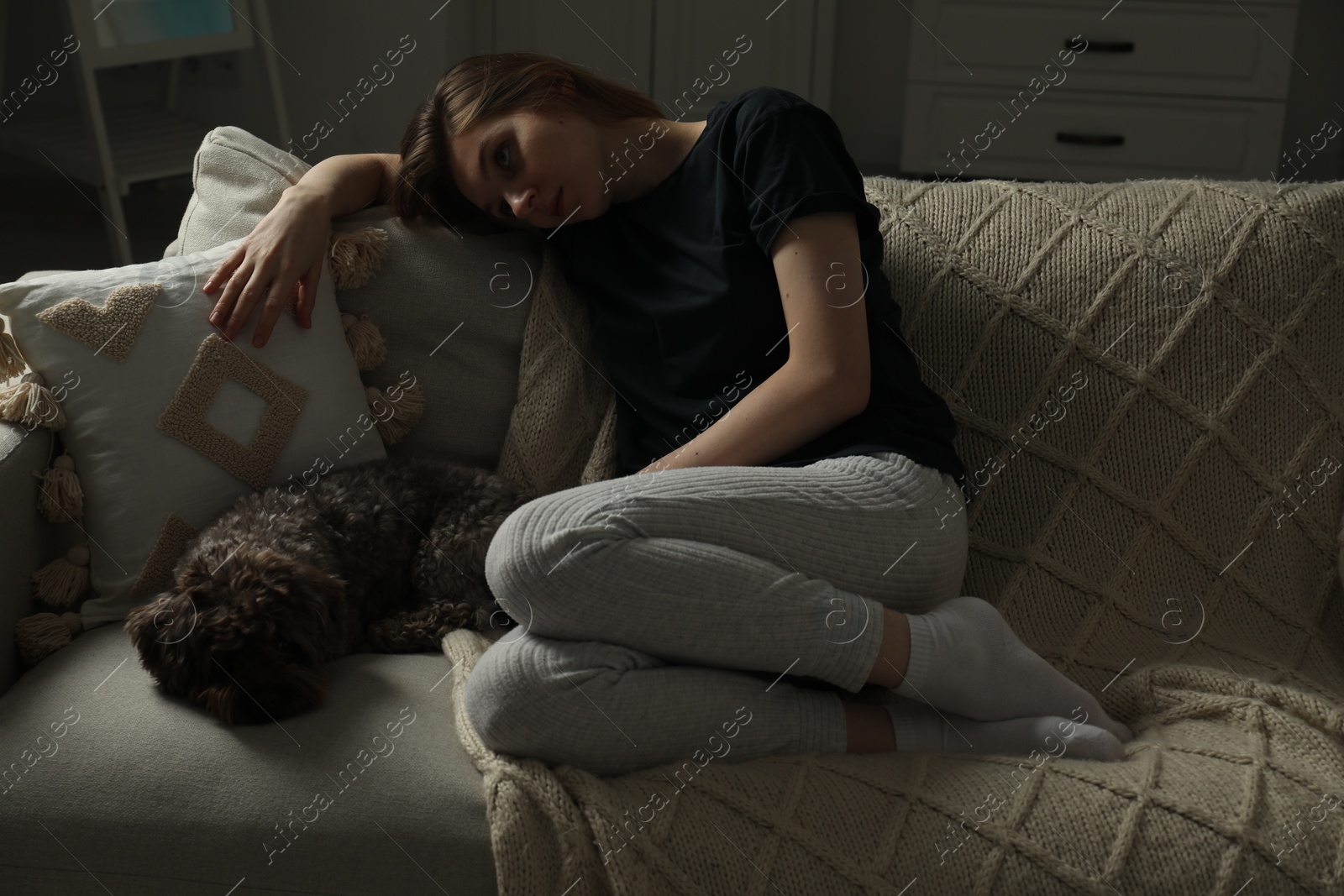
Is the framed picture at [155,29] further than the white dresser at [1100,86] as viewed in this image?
No

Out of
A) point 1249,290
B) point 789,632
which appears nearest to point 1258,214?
point 1249,290

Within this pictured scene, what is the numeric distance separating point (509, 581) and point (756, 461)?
0.30m

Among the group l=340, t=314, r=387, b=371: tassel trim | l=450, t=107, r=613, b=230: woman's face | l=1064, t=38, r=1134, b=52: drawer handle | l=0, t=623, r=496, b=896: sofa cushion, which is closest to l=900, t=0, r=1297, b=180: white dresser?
l=1064, t=38, r=1134, b=52: drawer handle

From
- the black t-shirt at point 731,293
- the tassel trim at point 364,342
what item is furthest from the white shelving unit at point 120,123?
the black t-shirt at point 731,293

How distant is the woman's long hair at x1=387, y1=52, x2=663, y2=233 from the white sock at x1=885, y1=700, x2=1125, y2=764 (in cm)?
75

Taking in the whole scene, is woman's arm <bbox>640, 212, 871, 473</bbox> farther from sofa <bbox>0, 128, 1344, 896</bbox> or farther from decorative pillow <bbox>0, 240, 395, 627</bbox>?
decorative pillow <bbox>0, 240, 395, 627</bbox>

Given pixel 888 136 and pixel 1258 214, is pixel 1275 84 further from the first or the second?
pixel 1258 214

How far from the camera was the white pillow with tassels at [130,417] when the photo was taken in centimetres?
116

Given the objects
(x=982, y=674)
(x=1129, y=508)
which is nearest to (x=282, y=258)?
(x=982, y=674)

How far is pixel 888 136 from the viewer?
3584mm

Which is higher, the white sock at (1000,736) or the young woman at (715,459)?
the young woman at (715,459)

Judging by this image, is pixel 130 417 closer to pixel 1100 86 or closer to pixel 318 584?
pixel 318 584

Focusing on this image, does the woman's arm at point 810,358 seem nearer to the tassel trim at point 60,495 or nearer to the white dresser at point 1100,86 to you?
the tassel trim at point 60,495

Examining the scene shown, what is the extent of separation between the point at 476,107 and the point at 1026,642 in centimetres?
84
